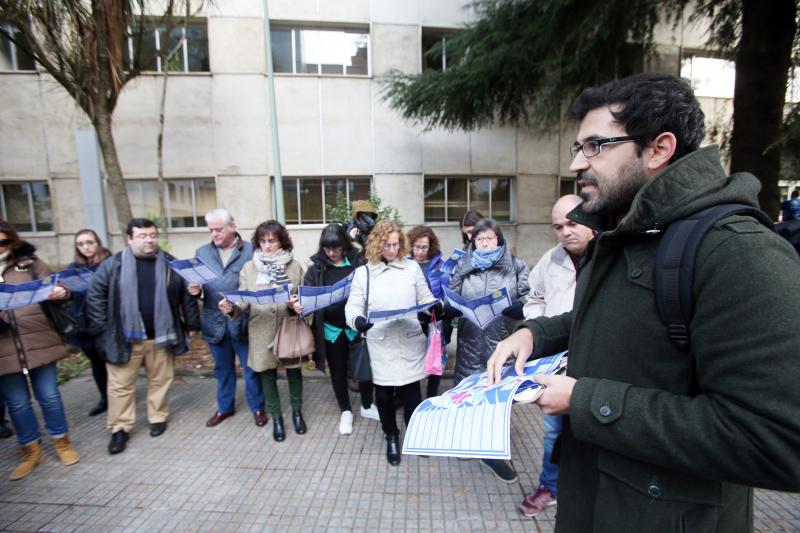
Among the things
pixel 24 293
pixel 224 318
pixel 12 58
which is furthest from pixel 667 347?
pixel 12 58

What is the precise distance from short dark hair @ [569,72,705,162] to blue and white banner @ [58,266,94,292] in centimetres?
482

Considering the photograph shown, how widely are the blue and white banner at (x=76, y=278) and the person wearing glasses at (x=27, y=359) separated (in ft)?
1.77

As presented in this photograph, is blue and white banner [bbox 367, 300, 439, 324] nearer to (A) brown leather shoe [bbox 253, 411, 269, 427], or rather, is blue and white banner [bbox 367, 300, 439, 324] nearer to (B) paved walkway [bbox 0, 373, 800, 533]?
(B) paved walkway [bbox 0, 373, 800, 533]

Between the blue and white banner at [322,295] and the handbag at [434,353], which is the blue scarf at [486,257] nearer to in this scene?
the handbag at [434,353]

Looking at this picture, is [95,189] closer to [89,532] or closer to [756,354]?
[89,532]

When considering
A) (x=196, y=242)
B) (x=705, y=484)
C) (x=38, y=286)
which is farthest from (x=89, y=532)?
(x=196, y=242)

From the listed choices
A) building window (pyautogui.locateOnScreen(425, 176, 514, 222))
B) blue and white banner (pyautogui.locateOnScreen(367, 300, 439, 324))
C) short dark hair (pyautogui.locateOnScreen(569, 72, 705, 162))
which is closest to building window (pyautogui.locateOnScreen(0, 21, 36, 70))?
building window (pyautogui.locateOnScreen(425, 176, 514, 222))

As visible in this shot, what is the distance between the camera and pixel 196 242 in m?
9.81

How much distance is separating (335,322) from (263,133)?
24.9ft

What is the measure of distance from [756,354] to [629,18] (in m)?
6.68

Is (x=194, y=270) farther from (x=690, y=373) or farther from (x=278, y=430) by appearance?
(x=690, y=373)

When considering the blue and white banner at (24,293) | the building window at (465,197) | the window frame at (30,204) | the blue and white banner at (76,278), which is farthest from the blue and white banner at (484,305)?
the window frame at (30,204)

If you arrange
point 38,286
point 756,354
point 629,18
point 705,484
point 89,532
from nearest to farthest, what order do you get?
point 756,354 → point 705,484 → point 89,532 → point 38,286 → point 629,18

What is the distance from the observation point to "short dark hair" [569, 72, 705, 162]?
3.47ft
